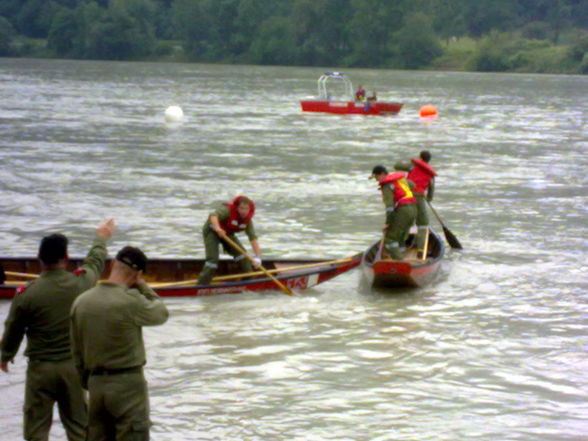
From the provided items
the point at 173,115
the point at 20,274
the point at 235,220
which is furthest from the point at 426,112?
the point at 20,274

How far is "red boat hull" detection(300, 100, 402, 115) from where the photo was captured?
4800 cm

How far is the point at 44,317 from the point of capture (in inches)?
270

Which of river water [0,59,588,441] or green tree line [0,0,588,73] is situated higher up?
green tree line [0,0,588,73]

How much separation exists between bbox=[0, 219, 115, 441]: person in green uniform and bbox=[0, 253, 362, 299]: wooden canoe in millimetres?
6073

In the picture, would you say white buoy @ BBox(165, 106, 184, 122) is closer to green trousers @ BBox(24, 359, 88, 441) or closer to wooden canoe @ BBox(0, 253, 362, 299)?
wooden canoe @ BBox(0, 253, 362, 299)

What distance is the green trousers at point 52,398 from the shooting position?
270 inches

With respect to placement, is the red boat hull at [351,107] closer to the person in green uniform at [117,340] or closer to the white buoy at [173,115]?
the white buoy at [173,115]

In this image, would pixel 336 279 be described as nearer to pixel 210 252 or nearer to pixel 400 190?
pixel 400 190

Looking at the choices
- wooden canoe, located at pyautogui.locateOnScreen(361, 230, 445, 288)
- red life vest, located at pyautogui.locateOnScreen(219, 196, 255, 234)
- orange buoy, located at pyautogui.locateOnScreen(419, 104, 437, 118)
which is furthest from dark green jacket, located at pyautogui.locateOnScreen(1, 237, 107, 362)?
orange buoy, located at pyautogui.locateOnScreen(419, 104, 437, 118)

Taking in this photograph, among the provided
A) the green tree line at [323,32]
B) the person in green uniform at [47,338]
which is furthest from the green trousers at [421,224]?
the green tree line at [323,32]

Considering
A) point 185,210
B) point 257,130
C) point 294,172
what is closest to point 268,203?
point 185,210

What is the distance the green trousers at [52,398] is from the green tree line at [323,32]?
4151 inches

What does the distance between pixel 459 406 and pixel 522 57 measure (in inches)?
4199

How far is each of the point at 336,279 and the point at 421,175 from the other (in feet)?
7.39
